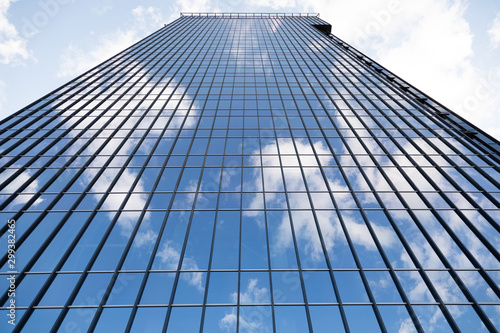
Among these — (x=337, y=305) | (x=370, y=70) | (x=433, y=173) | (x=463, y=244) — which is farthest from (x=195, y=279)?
(x=370, y=70)

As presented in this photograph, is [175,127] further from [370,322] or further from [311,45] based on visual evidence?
[311,45]

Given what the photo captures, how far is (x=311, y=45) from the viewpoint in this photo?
143 ft

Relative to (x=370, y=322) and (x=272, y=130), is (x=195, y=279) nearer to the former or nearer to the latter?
(x=370, y=322)

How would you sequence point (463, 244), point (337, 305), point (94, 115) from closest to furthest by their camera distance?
point (337, 305)
point (463, 244)
point (94, 115)

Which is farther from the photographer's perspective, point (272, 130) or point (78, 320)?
point (272, 130)

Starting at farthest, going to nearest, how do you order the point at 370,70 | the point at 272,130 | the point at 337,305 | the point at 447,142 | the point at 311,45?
1. the point at 311,45
2. the point at 370,70
3. the point at 272,130
4. the point at 447,142
5. the point at 337,305

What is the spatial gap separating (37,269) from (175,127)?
13.5 meters

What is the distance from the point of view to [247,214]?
14.9 metres

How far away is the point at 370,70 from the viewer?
113 ft

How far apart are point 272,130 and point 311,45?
91.0 feet

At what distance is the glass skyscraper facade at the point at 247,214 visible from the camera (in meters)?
10.7

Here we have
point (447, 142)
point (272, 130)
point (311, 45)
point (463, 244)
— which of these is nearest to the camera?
point (463, 244)

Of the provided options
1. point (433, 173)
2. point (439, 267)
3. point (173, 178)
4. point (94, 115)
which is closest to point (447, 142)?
point (433, 173)

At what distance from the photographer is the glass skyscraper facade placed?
10734mm
